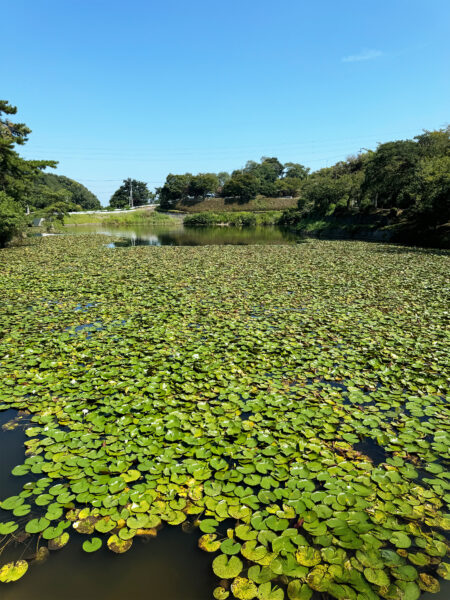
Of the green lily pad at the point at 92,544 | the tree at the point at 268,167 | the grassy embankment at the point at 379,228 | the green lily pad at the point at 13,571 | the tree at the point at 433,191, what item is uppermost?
the tree at the point at 268,167

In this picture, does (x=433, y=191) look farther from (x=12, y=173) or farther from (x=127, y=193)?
(x=127, y=193)

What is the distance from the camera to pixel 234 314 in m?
8.52

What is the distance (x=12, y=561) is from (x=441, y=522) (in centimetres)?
352

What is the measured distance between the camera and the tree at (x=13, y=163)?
2115 cm

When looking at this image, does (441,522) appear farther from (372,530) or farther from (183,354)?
(183,354)

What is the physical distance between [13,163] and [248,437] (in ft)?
83.8

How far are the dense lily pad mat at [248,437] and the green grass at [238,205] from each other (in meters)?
80.3

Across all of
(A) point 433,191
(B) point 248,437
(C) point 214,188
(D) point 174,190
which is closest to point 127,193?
(D) point 174,190

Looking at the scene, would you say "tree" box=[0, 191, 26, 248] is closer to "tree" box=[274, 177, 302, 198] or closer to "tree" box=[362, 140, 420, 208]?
"tree" box=[362, 140, 420, 208]

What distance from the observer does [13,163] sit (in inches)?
856

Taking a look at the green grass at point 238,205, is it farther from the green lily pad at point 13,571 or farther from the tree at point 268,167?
the green lily pad at point 13,571

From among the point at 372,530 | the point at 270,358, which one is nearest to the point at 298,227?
the point at 270,358

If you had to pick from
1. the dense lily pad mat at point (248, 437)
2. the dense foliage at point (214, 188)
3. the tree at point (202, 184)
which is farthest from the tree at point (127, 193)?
the dense lily pad mat at point (248, 437)

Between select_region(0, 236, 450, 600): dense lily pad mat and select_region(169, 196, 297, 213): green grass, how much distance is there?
263 ft
